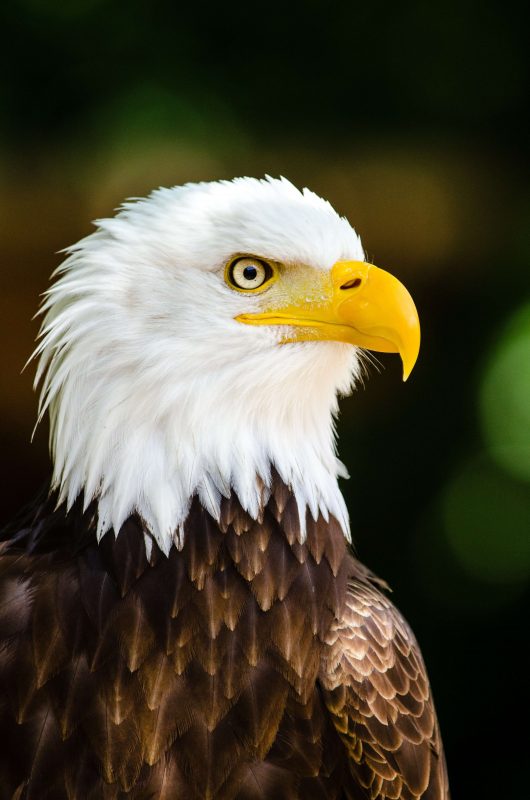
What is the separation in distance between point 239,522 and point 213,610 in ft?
0.49

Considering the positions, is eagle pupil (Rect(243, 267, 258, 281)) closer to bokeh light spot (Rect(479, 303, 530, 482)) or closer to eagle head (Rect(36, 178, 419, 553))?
eagle head (Rect(36, 178, 419, 553))

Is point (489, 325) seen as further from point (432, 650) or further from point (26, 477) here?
point (26, 477)

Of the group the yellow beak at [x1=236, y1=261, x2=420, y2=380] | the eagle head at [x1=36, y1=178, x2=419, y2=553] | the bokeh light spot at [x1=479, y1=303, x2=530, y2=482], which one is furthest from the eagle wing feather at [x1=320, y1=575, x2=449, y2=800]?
the bokeh light spot at [x1=479, y1=303, x2=530, y2=482]

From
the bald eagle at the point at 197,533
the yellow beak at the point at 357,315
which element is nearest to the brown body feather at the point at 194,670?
the bald eagle at the point at 197,533

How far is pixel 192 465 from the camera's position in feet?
5.20

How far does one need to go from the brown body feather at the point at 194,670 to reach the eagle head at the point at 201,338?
0.06 m

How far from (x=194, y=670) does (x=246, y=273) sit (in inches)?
25.5

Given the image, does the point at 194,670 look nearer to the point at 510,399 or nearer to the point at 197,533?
the point at 197,533

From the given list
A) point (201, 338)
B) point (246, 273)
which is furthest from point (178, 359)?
point (246, 273)

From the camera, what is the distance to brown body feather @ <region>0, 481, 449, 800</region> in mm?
1493

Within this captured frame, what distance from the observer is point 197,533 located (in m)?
1.59

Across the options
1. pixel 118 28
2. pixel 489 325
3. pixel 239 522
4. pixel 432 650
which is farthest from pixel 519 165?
pixel 239 522

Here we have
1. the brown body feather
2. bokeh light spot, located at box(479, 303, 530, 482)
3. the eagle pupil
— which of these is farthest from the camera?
bokeh light spot, located at box(479, 303, 530, 482)

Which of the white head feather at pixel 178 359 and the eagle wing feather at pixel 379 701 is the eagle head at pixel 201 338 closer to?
the white head feather at pixel 178 359
